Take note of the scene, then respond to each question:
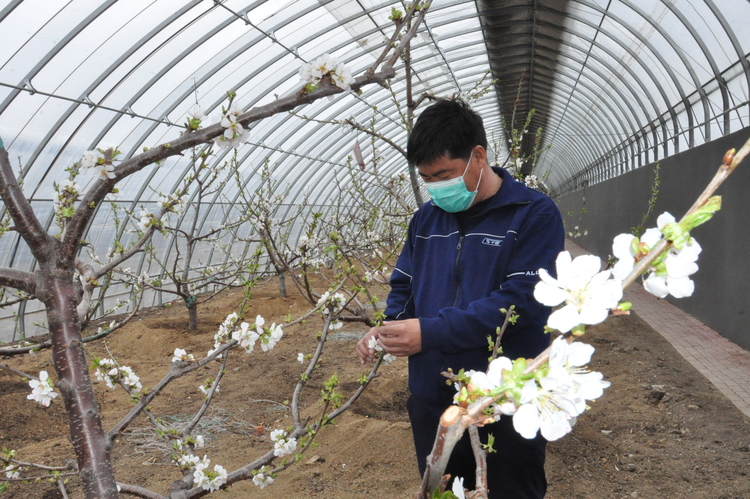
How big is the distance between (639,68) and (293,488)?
413 inches

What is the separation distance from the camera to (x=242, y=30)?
8414mm

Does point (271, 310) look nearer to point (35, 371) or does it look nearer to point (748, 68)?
point (35, 371)

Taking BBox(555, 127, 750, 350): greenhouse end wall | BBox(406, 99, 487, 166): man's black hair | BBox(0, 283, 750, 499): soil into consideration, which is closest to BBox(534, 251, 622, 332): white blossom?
BBox(406, 99, 487, 166): man's black hair

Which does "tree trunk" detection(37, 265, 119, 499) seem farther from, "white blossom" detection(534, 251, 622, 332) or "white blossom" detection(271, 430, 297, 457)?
"white blossom" detection(271, 430, 297, 457)

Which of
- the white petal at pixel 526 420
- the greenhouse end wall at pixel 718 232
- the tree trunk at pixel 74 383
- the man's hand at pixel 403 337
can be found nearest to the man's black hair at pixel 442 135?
the man's hand at pixel 403 337

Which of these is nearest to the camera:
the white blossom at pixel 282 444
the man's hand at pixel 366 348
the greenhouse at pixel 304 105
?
the man's hand at pixel 366 348

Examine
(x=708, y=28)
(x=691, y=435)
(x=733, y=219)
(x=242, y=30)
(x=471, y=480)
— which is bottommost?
(x=691, y=435)

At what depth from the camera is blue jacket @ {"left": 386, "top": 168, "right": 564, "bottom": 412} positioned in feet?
6.15

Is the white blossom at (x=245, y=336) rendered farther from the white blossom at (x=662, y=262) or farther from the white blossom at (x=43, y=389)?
the white blossom at (x=662, y=262)

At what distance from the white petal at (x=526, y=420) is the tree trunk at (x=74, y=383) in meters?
1.04

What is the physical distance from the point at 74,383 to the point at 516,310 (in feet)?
4.41

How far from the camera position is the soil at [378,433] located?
362 cm

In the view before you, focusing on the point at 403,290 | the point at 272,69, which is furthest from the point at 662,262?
the point at 272,69

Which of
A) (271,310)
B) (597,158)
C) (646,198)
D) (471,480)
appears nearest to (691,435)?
(471,480)
